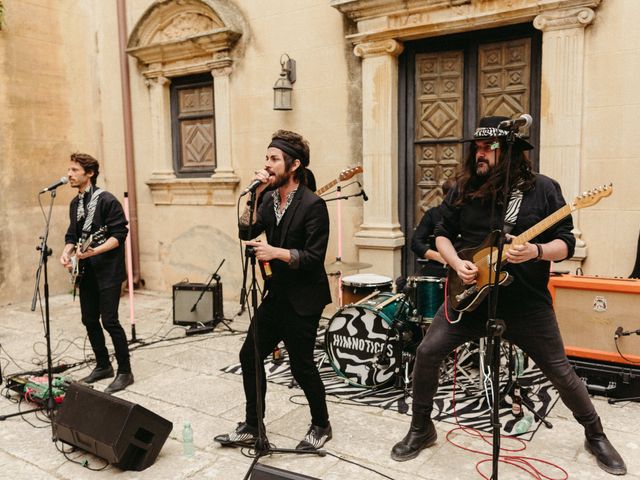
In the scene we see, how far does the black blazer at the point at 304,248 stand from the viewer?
381 cm

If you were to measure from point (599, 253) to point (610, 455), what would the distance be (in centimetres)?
265

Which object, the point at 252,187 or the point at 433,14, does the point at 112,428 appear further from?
the point at 433,14

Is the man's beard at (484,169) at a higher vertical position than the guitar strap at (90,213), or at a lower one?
higher

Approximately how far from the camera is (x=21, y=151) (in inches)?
353

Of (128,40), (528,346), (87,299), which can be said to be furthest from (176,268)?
(528,346)

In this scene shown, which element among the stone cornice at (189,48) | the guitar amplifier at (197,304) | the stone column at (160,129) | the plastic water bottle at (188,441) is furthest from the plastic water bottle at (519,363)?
the stone column at (160,129)

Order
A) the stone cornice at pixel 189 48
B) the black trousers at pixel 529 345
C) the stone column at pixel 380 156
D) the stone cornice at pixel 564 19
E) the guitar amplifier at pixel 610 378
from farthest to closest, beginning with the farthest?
the stone cornice at pixel 189 48
the stone column at pixel 380 156
the stone cornice at pixel 564 19
the guitar amplifier at pixel 610 378
the black trousers at pixel 529 345

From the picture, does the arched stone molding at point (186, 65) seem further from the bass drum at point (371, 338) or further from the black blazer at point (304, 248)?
the black blazer at point (304, 248)

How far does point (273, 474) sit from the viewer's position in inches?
116

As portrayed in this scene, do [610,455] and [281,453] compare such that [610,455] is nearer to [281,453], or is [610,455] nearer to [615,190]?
[281,453]

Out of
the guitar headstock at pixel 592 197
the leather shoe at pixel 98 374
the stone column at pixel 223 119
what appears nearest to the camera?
the guitar headstock at pixel 592 197

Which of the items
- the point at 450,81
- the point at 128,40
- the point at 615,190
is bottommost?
the point at 615,190

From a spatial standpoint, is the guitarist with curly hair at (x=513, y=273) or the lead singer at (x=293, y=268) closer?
the guitarist with curly hair at (x=513, y=273)

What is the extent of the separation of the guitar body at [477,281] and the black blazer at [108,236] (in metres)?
2.87
